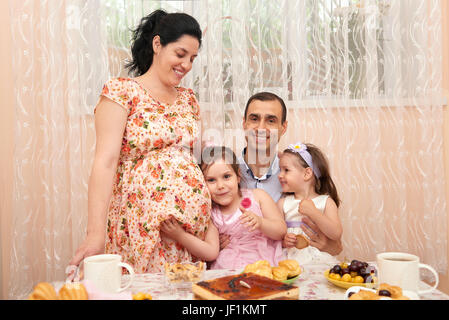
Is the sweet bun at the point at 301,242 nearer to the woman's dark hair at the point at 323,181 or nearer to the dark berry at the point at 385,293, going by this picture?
the woman's dark hair at the point at 323,181

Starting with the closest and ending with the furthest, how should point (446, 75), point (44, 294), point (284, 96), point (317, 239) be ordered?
point (44, 294)
point (317, 239)
point (284, 96)
point (446, 75)

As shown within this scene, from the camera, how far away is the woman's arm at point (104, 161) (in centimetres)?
138

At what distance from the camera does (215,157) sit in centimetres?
168

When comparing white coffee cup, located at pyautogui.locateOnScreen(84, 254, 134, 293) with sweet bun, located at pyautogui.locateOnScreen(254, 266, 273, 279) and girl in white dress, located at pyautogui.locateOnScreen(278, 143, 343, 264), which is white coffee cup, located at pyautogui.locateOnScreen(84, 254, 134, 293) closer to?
sweet bun, located at pyautogui.locateOnScreen(254, 266, 273, 279)

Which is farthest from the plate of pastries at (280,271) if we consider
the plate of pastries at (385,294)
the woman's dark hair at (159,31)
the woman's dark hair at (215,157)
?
the woman's dark hair at (159,31)

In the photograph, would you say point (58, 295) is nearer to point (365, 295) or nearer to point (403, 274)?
point (365, 295)

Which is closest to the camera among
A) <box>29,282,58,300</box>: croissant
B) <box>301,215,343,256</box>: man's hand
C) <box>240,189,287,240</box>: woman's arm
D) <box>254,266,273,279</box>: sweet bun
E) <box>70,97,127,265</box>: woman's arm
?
<box>29,282,58,300</box>: croissant

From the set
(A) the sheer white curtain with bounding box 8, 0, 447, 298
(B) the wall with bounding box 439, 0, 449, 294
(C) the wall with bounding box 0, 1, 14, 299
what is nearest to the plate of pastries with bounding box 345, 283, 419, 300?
(A) the sheer white curtain with bounding box 8, 0, 447, 298

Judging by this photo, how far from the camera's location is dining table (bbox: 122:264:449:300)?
35.5 inches

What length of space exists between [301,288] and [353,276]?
126 millimetres

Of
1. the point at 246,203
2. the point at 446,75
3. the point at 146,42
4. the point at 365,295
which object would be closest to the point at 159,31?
the point at 146,42

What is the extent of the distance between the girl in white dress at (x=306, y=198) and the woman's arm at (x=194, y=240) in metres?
0.29

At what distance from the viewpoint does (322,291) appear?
0.96m

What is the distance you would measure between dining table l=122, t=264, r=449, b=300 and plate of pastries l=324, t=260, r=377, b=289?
21 mm
